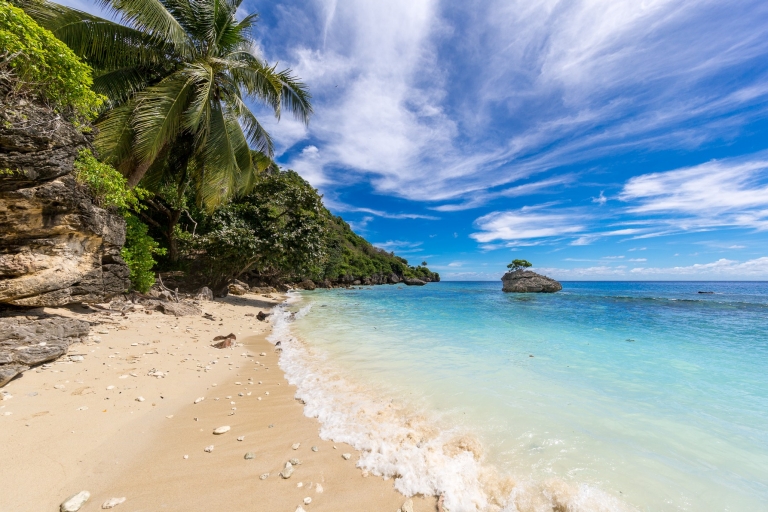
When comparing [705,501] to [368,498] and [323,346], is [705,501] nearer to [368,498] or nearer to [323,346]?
[368,498]

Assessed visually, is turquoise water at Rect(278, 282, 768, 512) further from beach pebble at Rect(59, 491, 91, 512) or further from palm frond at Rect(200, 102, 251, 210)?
palm frond at Rect(200, 102, 251, 210)

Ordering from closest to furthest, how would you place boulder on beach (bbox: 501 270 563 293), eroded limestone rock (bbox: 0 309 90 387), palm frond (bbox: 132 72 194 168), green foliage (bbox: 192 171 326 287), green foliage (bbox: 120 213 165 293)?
1. eroded limestone rock (bbox: 0 309 90 387)
2. palm frond (bbox: 132 72 194 168)
3. green foliage (bbox: 120 213 165 293)
4. green foliage (bbox: 192 171 326 287)
5. boulder on beach (bbox: 501 270 563 293)

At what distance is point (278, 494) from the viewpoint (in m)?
2.55

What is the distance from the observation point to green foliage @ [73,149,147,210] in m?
6.06

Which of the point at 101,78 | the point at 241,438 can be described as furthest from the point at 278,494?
the point at 101,78

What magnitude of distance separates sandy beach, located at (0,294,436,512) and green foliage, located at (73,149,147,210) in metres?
3.37

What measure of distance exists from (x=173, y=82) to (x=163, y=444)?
36.6ft

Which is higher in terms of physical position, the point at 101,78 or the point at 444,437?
the point at 101,78

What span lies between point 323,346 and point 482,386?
4.37 meters

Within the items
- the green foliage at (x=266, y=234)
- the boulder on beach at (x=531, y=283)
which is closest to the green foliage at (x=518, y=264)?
the boulder on beach at (x=531, y=283)

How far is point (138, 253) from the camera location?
32.1ft

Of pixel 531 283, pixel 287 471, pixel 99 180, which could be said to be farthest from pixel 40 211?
pixel 531 283

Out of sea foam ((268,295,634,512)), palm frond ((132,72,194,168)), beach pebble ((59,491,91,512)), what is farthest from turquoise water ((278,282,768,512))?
palm frond ((132,72,194,168))

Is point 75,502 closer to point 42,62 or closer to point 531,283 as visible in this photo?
point 42,62
